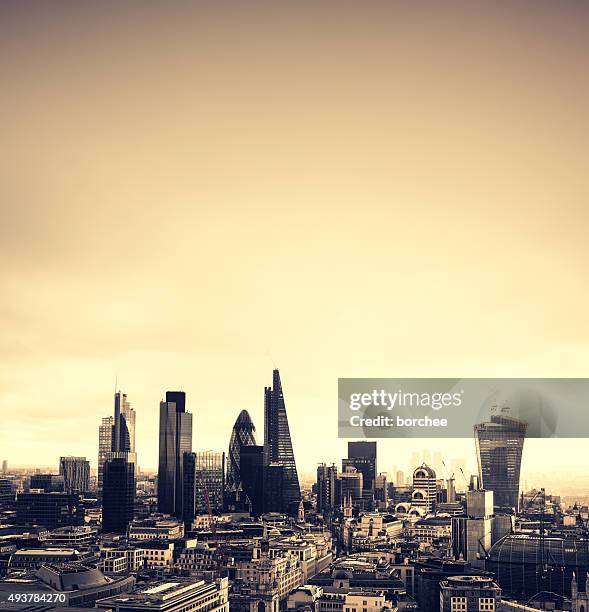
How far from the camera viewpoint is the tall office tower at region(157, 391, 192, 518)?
68.9 feet

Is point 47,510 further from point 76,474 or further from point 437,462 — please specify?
point 437,462

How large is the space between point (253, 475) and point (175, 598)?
14608 mm

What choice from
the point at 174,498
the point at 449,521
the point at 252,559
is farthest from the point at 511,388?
the point at 174,498

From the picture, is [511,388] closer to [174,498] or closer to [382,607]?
[382,607]

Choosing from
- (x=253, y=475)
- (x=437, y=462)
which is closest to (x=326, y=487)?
Result: (x=253, y=475)

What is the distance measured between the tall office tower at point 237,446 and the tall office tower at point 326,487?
9.87 feet

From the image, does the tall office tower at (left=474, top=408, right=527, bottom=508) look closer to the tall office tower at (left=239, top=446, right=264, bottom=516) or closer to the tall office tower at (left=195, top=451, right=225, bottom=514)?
the tall office tower at (left=195, top=451, right=225, bottom=514)

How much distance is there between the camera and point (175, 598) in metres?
11.3

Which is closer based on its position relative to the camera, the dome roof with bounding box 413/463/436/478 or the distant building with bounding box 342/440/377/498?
the dome roof with bounding box 413/463/436/478

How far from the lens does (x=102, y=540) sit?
1848 cm

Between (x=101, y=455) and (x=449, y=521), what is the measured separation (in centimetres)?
861

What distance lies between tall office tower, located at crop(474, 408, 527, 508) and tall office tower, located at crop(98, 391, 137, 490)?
8015 millimetres

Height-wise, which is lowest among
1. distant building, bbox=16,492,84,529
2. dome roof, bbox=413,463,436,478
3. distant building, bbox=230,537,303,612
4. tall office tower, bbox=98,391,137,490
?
distant building, bbox=230,537,303,612

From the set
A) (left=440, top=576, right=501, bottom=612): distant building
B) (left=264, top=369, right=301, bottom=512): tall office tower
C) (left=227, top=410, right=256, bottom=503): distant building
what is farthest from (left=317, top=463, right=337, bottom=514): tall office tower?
(left=440, top=576, right=501, bottom=612): distant building
